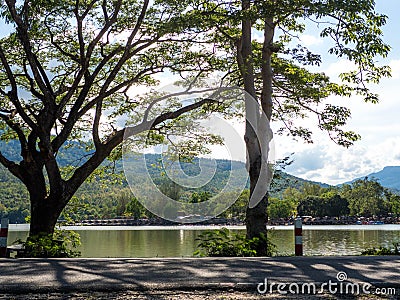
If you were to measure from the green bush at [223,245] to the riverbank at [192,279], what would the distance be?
9.08 ft

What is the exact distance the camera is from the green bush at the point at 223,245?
1005cm

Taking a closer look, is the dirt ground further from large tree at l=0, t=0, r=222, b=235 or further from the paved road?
large tree at l=0, t=0, r=222, b=235

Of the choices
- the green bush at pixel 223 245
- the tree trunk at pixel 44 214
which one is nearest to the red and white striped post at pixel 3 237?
the tree trunk at pixel 44 214

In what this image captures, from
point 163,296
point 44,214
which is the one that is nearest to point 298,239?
point 163,296

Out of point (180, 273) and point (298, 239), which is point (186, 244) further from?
point (180, 273)

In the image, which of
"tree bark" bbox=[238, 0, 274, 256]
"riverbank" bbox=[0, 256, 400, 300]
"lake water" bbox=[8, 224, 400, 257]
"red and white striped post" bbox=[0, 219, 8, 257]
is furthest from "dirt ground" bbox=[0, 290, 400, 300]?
"lake water" bbox=[8, 224, 400, 257]

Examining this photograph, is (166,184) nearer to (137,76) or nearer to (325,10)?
(137,76)

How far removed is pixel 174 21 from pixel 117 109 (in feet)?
19.8

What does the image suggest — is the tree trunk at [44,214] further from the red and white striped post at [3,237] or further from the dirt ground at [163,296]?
the dirt ground at [163,296]

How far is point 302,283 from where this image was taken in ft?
17.9

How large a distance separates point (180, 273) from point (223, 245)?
4.22m

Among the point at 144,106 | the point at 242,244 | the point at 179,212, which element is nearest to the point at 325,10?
the point at 242,244

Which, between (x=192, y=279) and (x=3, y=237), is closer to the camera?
(x=192, y=279)

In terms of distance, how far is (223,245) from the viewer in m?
10.1
